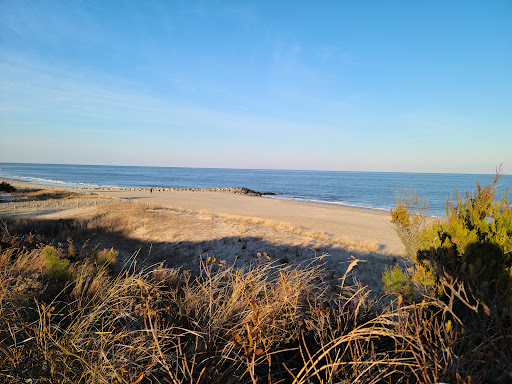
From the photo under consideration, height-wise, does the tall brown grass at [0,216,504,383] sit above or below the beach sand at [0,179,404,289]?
above

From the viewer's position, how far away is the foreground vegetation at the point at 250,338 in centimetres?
181

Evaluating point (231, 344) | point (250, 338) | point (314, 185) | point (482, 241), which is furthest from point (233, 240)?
point (314, 185)

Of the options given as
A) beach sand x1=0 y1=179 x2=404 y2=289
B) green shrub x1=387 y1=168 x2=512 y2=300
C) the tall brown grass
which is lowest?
beach sand x1=0 y1=179 x2=404 y2=289

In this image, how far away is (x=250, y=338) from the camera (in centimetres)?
147

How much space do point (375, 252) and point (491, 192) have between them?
31.0 feet

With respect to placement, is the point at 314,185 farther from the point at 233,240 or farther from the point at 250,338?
the point at 250,338

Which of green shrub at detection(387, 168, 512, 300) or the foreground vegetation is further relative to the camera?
green shrub at detection(387, 168, 512, 300)

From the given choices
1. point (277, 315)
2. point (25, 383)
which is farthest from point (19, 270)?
point (277, 315)

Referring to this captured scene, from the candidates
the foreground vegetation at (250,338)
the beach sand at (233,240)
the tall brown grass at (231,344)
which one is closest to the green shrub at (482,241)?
the foreground vegetation at (250,338)

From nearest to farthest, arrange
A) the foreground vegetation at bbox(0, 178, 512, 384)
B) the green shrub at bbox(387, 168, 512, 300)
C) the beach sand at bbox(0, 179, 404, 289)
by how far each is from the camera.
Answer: the foreground vegetation at bbox(0, 178, 512, 384) < the green shrub at bbox(387, 168, 512, 300) < the beach sand at bbox(0, 179, 404, 289)

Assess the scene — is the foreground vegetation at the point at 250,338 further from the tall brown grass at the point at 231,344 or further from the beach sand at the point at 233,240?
the beach sand at the point at 233,240

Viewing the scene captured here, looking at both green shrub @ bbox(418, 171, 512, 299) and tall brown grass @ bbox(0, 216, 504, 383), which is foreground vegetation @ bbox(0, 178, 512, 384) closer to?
tall brown grass @ bbox(0, 216, 504, 383)

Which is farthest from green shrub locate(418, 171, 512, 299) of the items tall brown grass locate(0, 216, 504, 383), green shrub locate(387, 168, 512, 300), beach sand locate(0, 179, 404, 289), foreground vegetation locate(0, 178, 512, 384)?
beach sand locate(0, 179, 404, 289)

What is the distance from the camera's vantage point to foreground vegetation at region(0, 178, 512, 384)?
1812 mm
